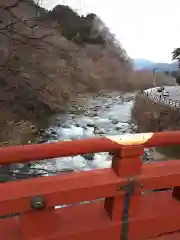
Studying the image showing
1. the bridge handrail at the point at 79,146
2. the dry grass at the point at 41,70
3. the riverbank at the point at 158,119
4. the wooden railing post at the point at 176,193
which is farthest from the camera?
the riverbank at the point at 158,119

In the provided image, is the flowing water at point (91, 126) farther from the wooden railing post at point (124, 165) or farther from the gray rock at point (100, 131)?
the wooden railing post at point (124, 165)

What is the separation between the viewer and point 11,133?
13.3 meters

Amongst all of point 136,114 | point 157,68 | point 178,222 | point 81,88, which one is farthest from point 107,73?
point 178,222

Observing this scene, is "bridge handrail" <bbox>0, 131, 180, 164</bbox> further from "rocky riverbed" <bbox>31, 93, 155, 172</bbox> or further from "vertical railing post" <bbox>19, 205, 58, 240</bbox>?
"rocky riverbed" <bbox>31, 93, 155, 172</bbox>

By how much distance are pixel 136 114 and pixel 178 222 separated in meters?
21.1

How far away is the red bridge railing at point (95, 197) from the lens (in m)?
1.84

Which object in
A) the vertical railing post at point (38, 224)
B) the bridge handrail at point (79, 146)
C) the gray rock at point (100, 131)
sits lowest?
the gray rock at point (100, 131)

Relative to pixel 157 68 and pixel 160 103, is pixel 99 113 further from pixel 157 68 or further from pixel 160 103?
pixel 157 68

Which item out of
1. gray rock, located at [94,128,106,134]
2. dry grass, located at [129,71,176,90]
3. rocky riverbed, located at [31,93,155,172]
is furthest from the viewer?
dry grass, located at [129,71,176,90]

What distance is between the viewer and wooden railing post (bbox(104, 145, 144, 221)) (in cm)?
202

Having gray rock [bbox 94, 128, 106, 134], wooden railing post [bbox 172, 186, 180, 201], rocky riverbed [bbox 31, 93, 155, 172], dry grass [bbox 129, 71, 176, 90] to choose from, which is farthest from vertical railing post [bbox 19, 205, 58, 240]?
dry grass [bbox 129, 71, 176, 90]

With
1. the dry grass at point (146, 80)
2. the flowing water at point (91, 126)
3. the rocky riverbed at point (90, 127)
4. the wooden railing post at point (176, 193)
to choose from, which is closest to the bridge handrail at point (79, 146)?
the wooden railing post at point (176, 193)

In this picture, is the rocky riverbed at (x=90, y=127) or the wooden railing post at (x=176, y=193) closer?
the wooden railing post at (x=176, y=193)

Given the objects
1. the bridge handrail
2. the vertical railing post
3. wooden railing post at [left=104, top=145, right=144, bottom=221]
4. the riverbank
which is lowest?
the riverbank
